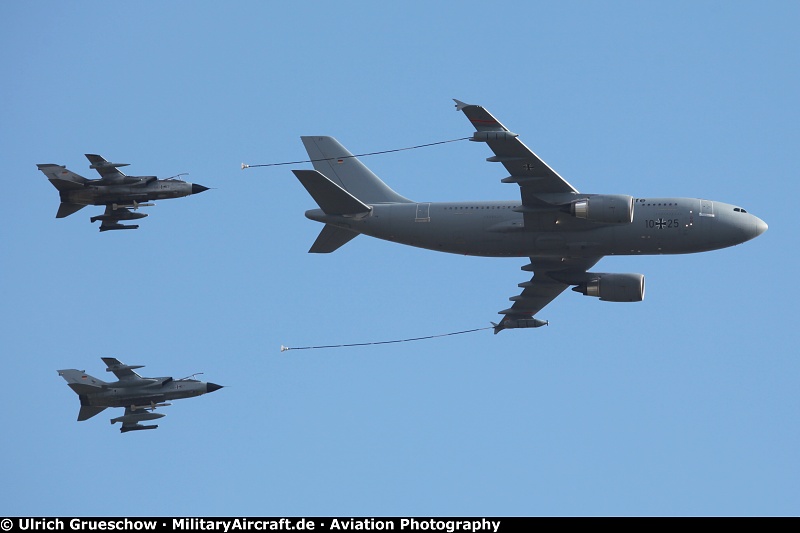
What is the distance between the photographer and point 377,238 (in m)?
72.5

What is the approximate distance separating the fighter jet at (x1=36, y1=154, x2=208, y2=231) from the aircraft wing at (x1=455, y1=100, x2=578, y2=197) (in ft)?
86.9

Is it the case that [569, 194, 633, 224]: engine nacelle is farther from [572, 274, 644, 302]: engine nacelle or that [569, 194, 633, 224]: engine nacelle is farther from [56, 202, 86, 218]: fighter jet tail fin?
[56, 202, 86, 218]: fighter jet tail fin

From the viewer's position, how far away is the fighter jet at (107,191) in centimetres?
8238

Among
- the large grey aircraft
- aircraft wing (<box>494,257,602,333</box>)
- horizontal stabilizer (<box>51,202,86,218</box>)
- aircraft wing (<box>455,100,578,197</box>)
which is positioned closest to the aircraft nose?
the large grey aircraft

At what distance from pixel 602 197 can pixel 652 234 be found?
3.46m

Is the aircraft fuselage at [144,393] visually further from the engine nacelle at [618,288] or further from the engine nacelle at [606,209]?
→ the engine nacelle at [606,209]

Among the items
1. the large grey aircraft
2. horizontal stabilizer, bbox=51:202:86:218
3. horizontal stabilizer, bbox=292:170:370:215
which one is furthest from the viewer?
horizontal stabilizer, bbox=51:202:86:218

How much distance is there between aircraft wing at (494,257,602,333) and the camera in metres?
74.9

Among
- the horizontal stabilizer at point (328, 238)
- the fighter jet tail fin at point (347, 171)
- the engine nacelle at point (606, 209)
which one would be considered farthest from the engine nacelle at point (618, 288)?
the horizontal stabilizer at point (328, 238)

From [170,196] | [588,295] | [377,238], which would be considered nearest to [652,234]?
[588,295]

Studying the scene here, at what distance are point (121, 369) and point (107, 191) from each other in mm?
12371
